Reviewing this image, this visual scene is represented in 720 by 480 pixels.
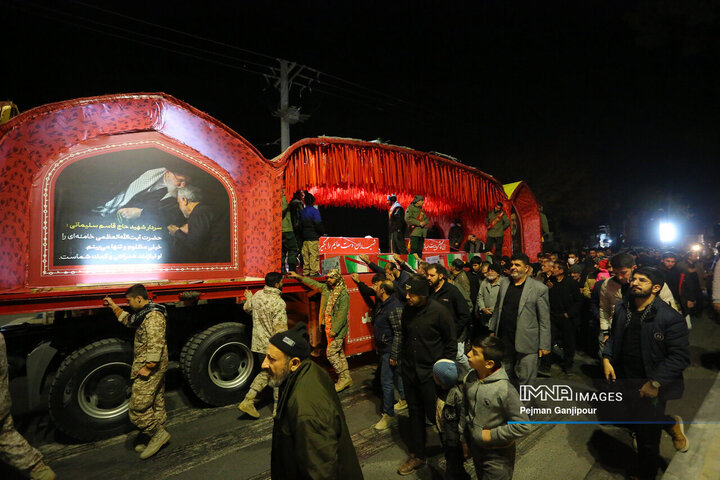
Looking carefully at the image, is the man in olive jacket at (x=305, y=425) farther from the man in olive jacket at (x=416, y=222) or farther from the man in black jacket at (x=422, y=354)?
the man in olive jacket at (x=416, y=222)

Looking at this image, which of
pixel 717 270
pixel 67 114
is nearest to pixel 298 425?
pixel 67 114

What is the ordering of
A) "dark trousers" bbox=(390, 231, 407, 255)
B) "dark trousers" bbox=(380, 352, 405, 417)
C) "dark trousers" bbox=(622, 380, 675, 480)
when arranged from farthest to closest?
"dark trousers" bbox=(390, 231, 407, 255)
"dark trousers" bbox=(380, 352, 405, 417)
"dark trousers" bbox=(622, 380, 675, 480)

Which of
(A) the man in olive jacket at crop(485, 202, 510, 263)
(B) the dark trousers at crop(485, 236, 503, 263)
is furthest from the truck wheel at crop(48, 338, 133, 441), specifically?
(B) the dark trousers at crop(485, 236, 503, 263)

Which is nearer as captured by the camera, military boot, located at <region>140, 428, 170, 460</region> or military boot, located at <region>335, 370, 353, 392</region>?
military boot, located at <region>140, 428, 170, 460</region>

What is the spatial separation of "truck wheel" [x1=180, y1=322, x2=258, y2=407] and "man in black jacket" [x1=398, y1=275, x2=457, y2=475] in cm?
302

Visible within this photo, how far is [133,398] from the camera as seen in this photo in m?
3.83

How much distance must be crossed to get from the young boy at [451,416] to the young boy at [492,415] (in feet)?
0.80

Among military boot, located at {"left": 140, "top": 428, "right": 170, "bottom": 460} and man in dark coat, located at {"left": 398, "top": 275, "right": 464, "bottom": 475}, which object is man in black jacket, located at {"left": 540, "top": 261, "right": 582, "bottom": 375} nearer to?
man in dark coat, located at {"left": 398, "top": 275, "right": 464, "bottom": 475}

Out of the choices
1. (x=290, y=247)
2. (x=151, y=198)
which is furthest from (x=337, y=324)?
(x=151, y=198)

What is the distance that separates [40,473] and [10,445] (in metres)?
0.41

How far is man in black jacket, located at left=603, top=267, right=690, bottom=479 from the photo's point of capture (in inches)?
115

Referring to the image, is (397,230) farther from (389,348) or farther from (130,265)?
(130,265)

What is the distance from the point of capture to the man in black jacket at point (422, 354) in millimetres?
3320

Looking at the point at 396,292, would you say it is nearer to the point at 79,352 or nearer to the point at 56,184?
the point at 79,352
